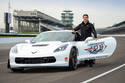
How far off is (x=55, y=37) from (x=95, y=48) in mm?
1498

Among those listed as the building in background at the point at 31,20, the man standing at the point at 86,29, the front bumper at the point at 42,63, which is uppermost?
the building in background at the point at 31,20

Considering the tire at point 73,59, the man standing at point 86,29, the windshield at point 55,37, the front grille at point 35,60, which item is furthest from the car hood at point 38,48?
the man standing at point 86,29

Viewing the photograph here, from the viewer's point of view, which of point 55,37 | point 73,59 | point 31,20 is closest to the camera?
point 73,59

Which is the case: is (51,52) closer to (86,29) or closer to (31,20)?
(86,29)

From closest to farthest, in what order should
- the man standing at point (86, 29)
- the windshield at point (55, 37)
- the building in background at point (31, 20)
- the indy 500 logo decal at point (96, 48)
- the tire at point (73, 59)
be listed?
the tire at point (73, 59), the windshield at point (55, 37), the indy 500 logo decal at point (96, 48), the man standing at point (86, 29), the building in background at point (31, 20)

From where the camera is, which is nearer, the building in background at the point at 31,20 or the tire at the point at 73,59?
the tire at the point at 73,59

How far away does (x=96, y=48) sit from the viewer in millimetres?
11492

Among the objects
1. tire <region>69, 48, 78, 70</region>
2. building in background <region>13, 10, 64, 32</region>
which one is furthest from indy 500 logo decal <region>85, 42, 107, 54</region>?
building in background <region>13, 10, 64, 32</region>

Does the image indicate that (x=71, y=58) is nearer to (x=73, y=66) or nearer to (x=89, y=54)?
(x=73, y=66)

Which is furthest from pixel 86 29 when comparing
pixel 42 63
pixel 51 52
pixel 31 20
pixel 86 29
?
pixel 31 20

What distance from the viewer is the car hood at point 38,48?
9.33 meters

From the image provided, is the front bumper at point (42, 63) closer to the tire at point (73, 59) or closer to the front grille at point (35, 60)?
the front grille at point (35, 60)

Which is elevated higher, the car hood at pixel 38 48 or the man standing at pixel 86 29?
the man standing at pixel 86 29

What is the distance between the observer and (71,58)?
32.1ft
